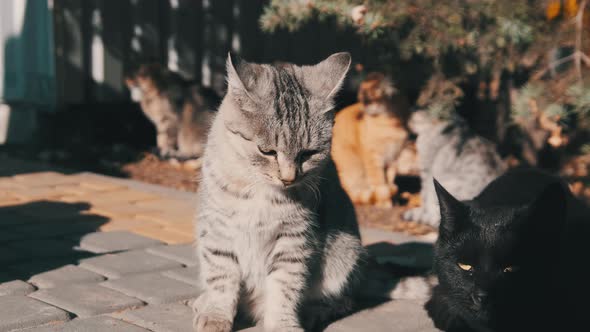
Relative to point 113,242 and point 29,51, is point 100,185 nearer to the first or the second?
point 113,242

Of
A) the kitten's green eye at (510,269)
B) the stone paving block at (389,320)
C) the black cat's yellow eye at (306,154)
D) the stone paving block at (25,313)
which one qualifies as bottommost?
the stone paving block at (389,320)

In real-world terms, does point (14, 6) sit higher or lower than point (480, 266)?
higher

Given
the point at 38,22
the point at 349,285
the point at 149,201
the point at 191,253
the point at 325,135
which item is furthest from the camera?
the point at 38,22

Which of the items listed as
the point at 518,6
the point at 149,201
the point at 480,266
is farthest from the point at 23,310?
the point at 518,6

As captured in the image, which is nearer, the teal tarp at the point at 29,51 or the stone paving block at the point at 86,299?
the stone paving block at the point at 86,299

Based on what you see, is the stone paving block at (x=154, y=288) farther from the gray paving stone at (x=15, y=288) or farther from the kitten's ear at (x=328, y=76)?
the kitten's ear at (x=328, y=76)

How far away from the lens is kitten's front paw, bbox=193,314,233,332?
285 centimetres

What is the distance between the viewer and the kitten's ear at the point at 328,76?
3.01 metres

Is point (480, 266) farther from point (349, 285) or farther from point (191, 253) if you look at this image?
point (191, 253)

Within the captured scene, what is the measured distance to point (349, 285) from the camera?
128 inches

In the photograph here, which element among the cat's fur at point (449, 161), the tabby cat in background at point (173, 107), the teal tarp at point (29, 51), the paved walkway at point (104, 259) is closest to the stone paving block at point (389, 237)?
the paved walkway at point (104, 259)

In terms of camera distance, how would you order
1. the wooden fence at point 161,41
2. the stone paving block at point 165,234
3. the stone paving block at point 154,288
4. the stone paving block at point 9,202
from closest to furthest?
1. the stone paving block at point 154,288
2. the stone paving block at point 165,234
3. the stone paving block at point 9,202
4. the wooden fence at point 161,41

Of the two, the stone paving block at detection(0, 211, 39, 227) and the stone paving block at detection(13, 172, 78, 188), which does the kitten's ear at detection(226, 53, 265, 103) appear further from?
the stone paving block at detection(13, 172, 78, 188)

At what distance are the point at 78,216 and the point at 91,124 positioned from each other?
10.6ft
